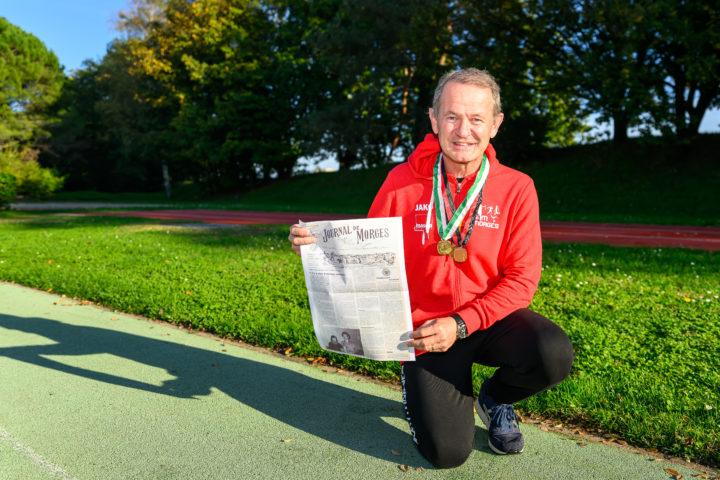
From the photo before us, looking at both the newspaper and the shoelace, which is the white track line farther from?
the shoelace

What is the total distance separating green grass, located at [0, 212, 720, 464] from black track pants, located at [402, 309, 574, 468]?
705 millimetres

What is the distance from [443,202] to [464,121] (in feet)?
1.47

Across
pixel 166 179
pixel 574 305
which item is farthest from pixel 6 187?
pixel 574 305

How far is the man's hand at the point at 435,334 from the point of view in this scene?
108 inches

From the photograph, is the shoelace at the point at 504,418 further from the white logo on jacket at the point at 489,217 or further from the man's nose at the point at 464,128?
the man's nose at the point at 464,128

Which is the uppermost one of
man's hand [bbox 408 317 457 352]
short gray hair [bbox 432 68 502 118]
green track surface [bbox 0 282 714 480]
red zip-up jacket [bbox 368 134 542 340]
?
short gray hair [bbox 432 68 502 118]

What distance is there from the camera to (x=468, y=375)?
3.04 metres

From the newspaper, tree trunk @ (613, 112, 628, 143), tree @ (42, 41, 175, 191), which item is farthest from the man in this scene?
tree @ (42, 41, 175, 191)

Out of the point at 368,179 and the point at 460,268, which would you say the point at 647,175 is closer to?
the point at 368,179

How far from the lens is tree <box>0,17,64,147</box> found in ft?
151

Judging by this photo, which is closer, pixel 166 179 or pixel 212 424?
pixel 212 424

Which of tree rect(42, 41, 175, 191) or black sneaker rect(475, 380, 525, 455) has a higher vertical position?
tree rect(42, 41, 175, 191)

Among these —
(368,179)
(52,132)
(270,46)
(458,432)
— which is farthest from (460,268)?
(52,132)

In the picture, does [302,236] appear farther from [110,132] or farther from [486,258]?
[110,132]
